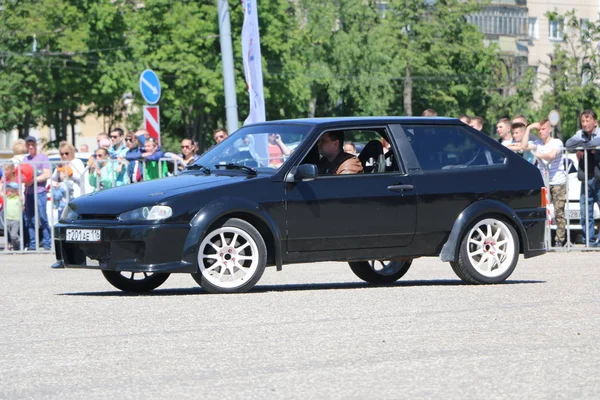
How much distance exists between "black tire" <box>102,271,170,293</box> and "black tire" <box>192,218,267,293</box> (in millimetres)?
1018

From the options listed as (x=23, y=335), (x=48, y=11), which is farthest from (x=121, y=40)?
(x=23, y=335)

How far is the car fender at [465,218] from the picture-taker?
14.3m

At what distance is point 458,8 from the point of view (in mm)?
87938

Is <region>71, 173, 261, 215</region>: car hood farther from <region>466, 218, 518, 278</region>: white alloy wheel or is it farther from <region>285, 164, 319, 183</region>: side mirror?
<region>466, 218, 518, 278</region>: white alloy wheel

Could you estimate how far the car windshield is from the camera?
14.0m

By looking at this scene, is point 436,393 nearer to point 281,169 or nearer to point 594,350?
point 594,350

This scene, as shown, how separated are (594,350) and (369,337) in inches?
58.0

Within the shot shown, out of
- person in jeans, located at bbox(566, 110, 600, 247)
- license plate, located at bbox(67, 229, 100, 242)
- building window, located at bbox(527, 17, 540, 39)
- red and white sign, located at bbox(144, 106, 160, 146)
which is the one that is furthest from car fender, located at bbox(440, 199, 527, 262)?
building window, located at bbox(527, 17, 540, 39)

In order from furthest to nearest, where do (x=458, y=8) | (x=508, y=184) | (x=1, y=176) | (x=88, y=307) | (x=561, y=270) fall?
(x=458, y=8) → (x=1, y=176) → (x=561, y=270) → (x=508, y=184) → (x=88, y=307)

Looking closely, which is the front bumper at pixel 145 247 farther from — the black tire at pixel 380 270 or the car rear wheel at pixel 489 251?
the car rear wheel at pixel 489 251

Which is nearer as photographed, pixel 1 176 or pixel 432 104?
pixel 1 176

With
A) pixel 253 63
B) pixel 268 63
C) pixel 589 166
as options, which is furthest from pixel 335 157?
pixel 268 63

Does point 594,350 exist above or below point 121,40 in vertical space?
below

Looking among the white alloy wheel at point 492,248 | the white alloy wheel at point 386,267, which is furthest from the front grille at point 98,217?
the white alloy wheel at point 492,248
